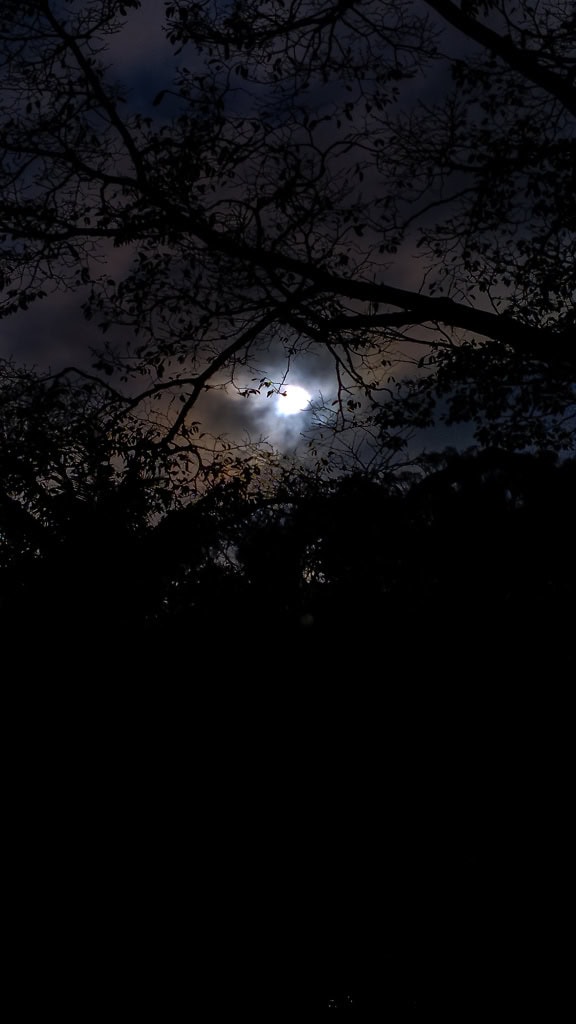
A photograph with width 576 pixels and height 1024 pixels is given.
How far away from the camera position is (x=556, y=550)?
5.98 meters

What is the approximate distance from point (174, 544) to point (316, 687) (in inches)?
213

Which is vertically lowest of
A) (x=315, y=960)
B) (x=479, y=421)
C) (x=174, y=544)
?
(x=315, y=960)

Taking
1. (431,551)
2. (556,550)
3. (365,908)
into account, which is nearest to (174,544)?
(431,551)

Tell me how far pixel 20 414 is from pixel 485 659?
29.3 ft

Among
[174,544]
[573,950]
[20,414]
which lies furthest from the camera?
[20,414]

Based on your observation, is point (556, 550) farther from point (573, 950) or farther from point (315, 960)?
point (315, 960)

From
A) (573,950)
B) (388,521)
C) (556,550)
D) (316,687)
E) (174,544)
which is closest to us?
(573,950)

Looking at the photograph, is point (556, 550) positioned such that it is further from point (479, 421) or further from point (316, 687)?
point (479, 421)

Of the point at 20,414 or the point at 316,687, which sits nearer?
the point at 316,687

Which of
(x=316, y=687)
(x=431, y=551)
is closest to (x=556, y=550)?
(x=431, y=551)

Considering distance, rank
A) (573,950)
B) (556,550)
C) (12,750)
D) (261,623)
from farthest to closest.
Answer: (556,550) → (261,623) → (12,750) → (573,950)

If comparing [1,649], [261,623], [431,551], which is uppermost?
[431,551]

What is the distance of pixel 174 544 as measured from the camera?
32.4ft

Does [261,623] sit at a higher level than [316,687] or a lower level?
higher
